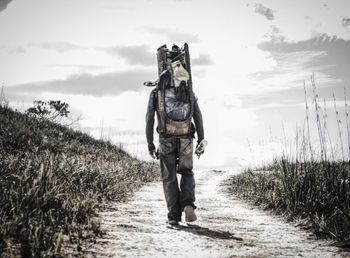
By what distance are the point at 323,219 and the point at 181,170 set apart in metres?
1.60

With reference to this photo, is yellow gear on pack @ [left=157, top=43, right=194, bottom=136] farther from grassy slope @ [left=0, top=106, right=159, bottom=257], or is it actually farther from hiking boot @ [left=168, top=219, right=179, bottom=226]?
grassy slope @ [left=0, top=106, right=159, bottom=257]

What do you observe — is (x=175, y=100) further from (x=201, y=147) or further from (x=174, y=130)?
(x=201, y=147)

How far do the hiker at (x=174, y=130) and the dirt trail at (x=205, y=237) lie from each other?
0.37m

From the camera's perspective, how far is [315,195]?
4.22 metres

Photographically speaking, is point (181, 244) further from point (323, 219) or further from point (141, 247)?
point (323, 219)

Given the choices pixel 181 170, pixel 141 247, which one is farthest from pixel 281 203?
pixel 141 247

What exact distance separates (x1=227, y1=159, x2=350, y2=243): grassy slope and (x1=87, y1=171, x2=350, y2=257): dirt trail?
230mm

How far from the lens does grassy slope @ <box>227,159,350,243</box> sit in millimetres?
3527

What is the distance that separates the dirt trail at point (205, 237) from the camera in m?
2.66

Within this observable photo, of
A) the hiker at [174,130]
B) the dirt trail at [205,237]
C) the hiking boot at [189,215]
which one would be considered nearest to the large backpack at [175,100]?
the hiker at [174,130]

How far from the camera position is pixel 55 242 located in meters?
2.54

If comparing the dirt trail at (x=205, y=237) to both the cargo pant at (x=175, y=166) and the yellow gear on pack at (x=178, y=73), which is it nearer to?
the cargo pant at (x=175, y=166)

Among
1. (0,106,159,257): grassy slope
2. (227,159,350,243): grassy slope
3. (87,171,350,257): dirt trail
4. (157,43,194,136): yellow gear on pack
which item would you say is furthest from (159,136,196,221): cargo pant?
(227,159,350,243): grassy slope

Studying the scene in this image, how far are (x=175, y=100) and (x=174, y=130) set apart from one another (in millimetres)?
341
